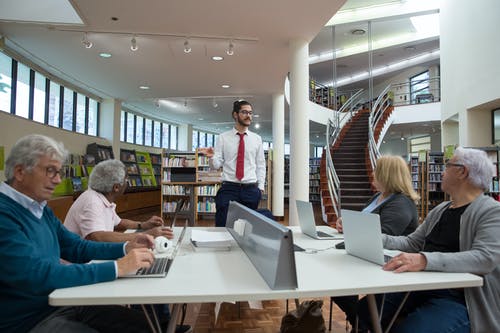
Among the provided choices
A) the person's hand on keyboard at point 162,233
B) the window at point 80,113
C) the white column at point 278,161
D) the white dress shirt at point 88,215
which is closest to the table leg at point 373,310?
the person's hand on keyboard at point 162,233

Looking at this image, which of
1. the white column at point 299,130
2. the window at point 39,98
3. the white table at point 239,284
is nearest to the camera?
the white table at point 239,284

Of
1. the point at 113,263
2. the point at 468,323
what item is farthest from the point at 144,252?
the point at 468,323

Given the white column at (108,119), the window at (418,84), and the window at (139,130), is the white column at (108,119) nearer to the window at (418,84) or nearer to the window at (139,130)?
the window at (139,130)

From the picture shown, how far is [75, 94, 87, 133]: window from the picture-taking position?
30.5ft

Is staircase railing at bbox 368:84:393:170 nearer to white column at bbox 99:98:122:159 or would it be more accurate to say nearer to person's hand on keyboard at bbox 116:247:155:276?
person's hand on keyboard at bbox 116:247:155:276

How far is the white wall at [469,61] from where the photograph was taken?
7.29 meters

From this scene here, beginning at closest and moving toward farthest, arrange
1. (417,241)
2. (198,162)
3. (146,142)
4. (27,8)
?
(417,241), (27,8), (198,162), (146,142)

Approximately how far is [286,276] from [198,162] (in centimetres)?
807

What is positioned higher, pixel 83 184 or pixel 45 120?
pixel 45 120

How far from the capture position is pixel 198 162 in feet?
29.6

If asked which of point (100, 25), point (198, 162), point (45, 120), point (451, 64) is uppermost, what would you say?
point (451, 64)

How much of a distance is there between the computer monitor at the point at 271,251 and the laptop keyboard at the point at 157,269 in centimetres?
34

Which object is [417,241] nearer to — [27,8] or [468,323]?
[468,323]

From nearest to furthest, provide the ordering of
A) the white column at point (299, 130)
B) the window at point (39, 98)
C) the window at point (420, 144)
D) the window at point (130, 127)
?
the white column at point (299, 130), the window at point (39, 98), the window at point (130, 127), the window at point (420, 144)
